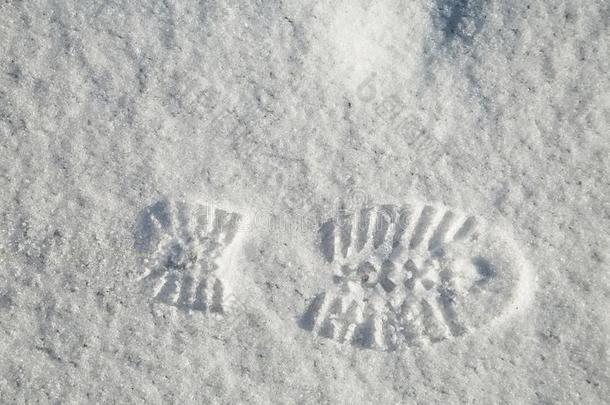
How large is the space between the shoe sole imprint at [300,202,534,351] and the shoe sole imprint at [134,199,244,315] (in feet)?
0.73

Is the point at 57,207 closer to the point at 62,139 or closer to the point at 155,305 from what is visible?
the point at 62,139

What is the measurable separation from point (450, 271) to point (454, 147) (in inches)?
10.9

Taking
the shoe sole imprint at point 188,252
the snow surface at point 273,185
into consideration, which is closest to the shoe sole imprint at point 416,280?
the snow surface at point 273,185

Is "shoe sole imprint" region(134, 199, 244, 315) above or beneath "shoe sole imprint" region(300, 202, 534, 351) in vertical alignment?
beneath

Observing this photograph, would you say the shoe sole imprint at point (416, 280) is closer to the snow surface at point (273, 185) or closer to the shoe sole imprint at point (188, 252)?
the snow surface at point (273, 185)

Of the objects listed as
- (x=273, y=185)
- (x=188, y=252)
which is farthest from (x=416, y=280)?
(x=188, y=252)

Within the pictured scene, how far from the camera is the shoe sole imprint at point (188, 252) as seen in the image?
121 cm

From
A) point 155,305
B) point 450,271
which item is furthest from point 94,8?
point 450,271

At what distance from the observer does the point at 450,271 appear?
1179 mm

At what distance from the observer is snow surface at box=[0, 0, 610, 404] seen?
1.19 metres

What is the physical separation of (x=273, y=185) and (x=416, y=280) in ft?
1.26

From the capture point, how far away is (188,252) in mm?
1209

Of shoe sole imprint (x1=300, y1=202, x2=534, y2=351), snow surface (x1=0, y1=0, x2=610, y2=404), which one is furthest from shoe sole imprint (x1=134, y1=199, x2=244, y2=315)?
shoe sole imprint (x1=300, y1=202, x2=534, y2=351)

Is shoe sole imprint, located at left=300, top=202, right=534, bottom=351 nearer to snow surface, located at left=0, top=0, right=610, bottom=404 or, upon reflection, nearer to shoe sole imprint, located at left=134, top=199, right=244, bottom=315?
snow surface, located at left=0, top=0, right=610, bottom=404
